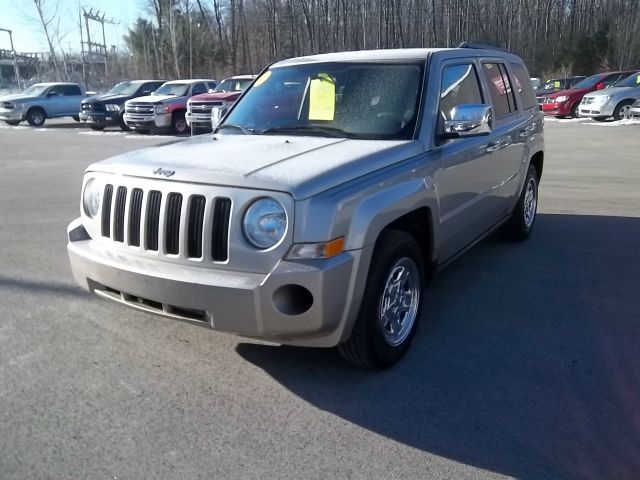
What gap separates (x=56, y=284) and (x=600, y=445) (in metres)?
4.38

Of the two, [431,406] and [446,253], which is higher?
[446,253]

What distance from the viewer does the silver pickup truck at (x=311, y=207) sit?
305cm

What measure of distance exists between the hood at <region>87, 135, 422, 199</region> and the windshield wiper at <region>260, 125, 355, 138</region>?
11cm

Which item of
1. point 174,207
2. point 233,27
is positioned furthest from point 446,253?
point 233,27

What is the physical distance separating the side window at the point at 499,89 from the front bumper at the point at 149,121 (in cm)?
1632

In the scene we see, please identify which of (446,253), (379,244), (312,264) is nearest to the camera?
(312,264)

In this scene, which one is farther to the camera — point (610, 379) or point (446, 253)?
point (446, 253)

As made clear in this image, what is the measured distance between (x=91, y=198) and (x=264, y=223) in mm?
1370

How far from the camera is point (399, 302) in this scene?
3.84 m

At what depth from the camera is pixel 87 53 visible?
55938 mm

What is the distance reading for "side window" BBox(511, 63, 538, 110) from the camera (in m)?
6.14

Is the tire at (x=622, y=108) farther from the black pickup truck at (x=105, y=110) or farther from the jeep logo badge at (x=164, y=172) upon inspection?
the jeep logo badge at (x=164, y=172)

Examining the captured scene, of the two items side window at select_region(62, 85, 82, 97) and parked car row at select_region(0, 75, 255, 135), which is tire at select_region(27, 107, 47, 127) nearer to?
parked car row at select_region(0, 75, 255, 135)

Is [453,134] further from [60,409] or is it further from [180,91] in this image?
[180,91]
